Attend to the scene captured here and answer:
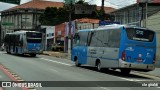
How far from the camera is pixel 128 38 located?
22031 mm

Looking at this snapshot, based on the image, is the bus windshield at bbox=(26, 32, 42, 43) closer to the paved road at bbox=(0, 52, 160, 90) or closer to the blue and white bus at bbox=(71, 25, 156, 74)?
the paved road at bbox=(0, 52, 160, 90)

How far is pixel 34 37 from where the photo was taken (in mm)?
46312

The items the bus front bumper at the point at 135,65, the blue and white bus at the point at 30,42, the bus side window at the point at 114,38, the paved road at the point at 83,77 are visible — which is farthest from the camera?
the blue and white bus at the point at 30,42

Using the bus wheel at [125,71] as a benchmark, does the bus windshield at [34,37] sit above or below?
above

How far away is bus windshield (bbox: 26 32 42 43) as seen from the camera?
46.0m

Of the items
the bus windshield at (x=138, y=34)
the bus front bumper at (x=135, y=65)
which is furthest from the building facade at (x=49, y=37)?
the bus front bumper at (x=135, y=65)

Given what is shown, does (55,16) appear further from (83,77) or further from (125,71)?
(83,77)

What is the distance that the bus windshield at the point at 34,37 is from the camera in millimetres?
46000

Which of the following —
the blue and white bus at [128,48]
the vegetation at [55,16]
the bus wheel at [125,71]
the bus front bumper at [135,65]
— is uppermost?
the vegetation at [55,16]

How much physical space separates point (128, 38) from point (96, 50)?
4.15 m

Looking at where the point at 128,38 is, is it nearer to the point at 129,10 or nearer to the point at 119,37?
the point at 119,37

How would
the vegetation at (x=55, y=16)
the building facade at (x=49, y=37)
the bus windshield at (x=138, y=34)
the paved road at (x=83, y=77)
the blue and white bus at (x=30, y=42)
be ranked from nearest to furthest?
the paved road at (x=83, y=77)
the bus windshield at (x=138, y=34)
the blue and white bus at (x=30, y=42)
the building facade at (x=49, y=37)
the vegetation at (x=55, y=16)

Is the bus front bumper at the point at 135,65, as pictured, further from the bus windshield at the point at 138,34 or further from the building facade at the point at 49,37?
the building facade at the point at 49,37

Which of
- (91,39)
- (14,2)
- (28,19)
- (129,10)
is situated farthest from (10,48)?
(28,19)
